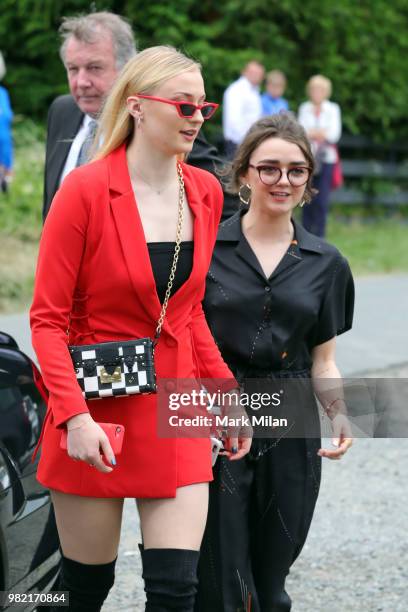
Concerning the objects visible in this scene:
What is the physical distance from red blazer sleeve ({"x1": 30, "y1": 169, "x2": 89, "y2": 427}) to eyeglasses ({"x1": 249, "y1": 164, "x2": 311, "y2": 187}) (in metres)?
0.80

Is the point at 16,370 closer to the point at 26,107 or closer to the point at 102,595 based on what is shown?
the point at 102,595

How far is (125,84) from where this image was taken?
10.2ft

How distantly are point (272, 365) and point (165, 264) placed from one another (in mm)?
645

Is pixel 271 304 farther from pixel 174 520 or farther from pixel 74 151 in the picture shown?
pixel 74 151

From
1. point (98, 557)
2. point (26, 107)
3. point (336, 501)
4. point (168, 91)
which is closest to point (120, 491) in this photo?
point (98, 557)

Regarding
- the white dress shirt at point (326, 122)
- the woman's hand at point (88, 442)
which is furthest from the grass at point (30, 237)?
the woman's hand at point (88, 442)

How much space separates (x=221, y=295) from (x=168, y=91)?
0.77 meters

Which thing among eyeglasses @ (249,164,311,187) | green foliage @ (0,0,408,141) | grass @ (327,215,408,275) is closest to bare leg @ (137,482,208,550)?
eyeglasses @ (249,164,311,187)

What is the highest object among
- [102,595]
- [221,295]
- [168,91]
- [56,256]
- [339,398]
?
[168,91]

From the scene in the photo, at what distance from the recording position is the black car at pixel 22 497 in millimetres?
3439

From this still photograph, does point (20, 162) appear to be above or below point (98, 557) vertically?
below

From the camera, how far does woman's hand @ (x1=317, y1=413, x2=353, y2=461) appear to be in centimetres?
359

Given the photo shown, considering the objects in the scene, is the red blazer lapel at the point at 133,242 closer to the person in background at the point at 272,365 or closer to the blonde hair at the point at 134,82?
the blonde hair at the point at 134,82

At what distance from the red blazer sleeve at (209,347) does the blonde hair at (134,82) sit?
35 centimetres
